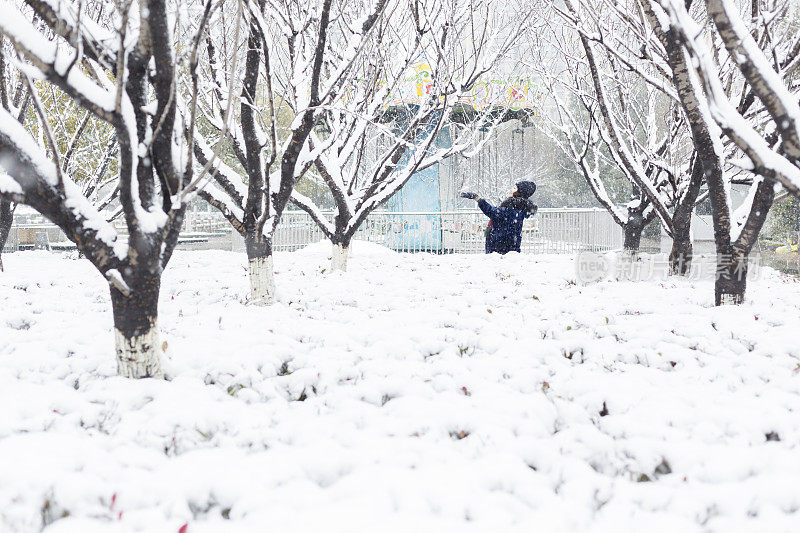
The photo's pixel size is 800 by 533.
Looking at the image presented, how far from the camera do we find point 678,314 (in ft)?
14.1

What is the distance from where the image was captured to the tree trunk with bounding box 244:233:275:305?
4.65 metres

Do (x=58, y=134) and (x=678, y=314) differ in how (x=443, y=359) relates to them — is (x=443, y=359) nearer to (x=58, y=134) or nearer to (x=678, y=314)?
(x=678, y=314)

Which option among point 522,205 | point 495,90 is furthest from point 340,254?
point 495,90

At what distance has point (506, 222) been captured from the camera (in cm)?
884

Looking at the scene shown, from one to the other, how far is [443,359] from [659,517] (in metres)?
1.69

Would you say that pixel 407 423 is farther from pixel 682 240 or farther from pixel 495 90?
pixel 495 90

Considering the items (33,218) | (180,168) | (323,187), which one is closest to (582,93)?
(180,168)

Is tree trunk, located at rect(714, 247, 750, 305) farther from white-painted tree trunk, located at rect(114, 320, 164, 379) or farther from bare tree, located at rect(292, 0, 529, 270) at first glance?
white-painted tree trunk, located at rect(114, 320, 164, 379)

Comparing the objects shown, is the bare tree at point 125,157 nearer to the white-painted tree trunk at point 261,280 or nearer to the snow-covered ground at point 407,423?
the snow-covered ground at point 407,423

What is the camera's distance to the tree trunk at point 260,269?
4.65m

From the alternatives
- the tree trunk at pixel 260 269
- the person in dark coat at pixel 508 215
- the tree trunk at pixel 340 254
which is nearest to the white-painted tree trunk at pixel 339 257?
the tree trunk at pixel 340 254

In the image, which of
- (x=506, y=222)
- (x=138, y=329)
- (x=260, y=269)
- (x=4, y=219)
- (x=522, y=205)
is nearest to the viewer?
(x=138, y=329)

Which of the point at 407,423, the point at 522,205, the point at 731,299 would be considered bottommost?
the point at 407,423

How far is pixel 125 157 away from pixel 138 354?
1.06 meters
